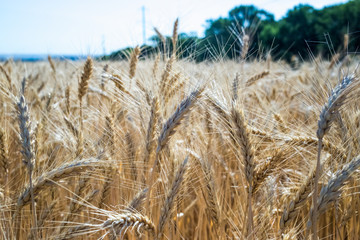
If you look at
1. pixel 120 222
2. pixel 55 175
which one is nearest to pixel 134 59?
pixel 55 175

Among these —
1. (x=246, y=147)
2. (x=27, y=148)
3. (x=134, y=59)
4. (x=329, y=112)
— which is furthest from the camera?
(x=134, y=59)

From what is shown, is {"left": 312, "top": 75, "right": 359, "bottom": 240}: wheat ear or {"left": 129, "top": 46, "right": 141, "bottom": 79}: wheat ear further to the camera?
{"left": 129, "top": 46, "right": 141, "bottom": 79}: wheat ear

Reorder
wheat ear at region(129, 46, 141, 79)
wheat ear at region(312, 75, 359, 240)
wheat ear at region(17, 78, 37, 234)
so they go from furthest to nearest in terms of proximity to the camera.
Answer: wheat ear at region(129, 46, 141, 79), wheat ear at region(17, 78, 37, 234), wheat ear at region(312, 75, 359, 240)

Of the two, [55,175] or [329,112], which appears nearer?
[329,112]

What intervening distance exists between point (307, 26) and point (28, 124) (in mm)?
11106

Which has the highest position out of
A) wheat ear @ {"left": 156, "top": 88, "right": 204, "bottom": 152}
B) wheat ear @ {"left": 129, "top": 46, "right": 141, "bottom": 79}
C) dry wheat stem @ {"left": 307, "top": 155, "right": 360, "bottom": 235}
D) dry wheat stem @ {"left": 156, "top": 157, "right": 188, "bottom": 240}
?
wheat ear @ {"left": 129, "top": 46, "right": 141, "bottom": 79}

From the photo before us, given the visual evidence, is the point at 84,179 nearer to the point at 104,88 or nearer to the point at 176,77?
the point at 176,77

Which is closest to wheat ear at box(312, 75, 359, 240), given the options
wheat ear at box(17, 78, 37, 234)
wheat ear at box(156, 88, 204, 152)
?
wheat ear at box(156, 88, 204, 152)

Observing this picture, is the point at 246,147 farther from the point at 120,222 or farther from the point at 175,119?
the point at 120,222

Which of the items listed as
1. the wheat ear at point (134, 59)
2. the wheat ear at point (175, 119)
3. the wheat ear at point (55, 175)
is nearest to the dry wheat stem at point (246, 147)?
the wheat ear at point (175, 119)

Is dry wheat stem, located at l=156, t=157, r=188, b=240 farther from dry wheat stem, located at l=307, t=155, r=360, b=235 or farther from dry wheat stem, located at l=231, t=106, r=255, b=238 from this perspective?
dry wheat stem, located at l=307, t=155, r=360, b=235

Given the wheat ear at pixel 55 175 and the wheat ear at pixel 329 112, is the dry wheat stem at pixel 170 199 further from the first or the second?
the wheat ear at pixel 329 112

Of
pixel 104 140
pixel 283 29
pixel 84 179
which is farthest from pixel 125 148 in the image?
pixel 283 29

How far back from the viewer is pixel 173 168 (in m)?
1.30
